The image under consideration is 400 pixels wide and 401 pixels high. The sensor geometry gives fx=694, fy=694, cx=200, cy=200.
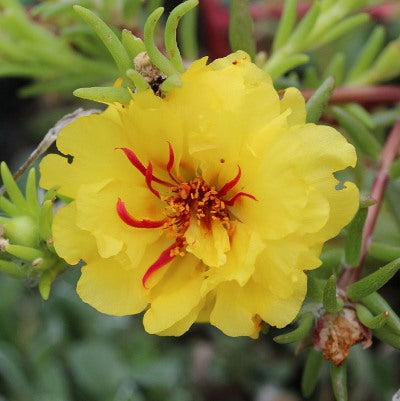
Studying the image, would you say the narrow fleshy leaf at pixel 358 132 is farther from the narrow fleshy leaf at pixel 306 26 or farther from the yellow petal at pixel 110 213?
the yellow petal at pixel 110 213

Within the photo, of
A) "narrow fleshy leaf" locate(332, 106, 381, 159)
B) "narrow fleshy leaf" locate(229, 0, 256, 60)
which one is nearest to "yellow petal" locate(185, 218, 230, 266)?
"narrow fleshy leaf" locate(229, 0, 256, 60)

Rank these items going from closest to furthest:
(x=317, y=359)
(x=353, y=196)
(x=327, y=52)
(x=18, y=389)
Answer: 1. (x=353, y=196)
2. (x=317, y=359)
3. (x=18, y=389)
4. (x=327, y=52)

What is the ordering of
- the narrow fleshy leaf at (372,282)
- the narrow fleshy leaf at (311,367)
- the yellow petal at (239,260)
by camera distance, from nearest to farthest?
the yellow petal at (239,260)
the narrow fleshy leaf at (372,282)
the narrow fleshy leaf at (311,367)

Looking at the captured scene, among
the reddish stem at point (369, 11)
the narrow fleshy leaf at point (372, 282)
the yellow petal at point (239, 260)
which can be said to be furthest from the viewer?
the reddish stem at point (369, 11)

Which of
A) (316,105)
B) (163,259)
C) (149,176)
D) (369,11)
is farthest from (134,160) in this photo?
(369,11)

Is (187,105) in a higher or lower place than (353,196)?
higher

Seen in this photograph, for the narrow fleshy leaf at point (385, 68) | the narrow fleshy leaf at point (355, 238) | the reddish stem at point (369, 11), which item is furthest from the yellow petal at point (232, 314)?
the reddish stem at point (369, 11)

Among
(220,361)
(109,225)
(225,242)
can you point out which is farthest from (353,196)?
(220,361)

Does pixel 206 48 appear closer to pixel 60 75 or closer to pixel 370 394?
pixel 60 75
